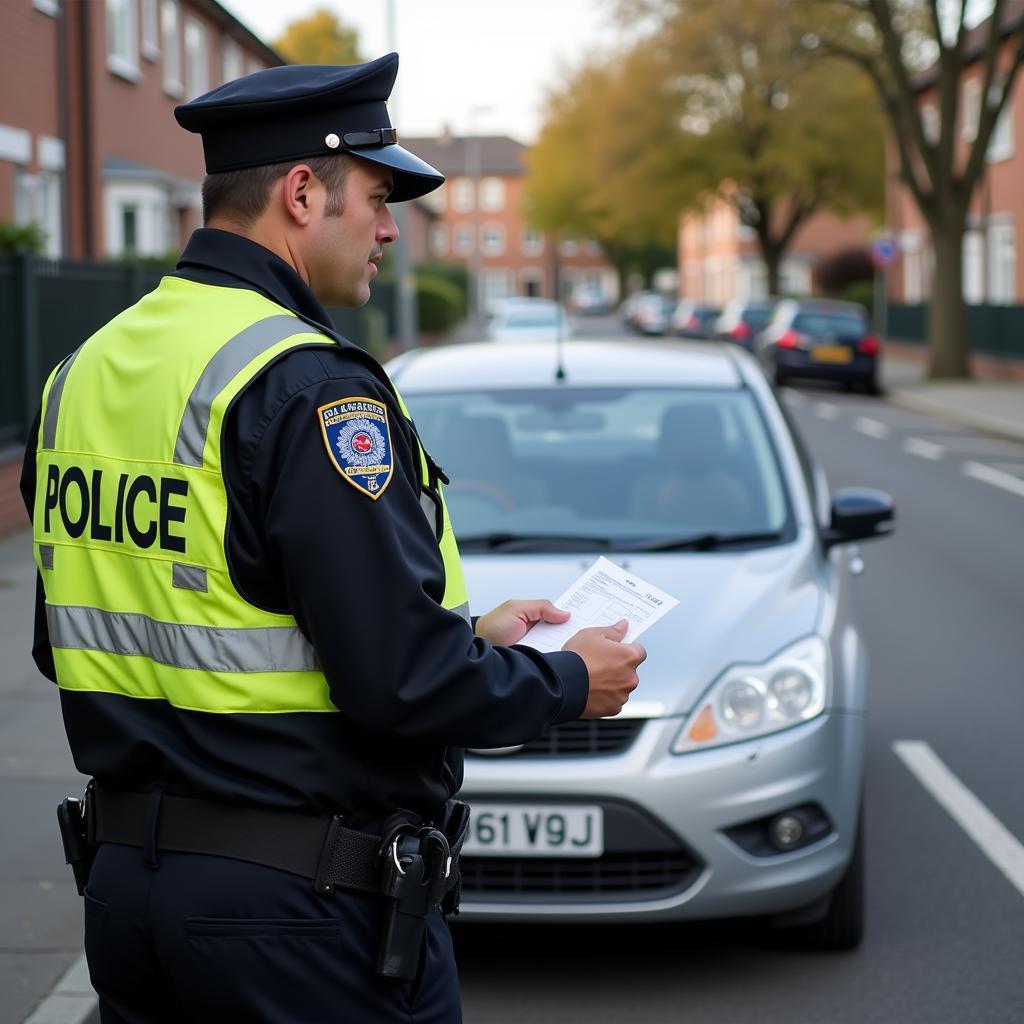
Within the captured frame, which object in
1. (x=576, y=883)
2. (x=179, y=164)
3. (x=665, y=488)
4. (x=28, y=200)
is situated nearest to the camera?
A: (x=576, y=883)

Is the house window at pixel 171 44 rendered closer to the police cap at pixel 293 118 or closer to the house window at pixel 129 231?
the house window at pixel 129 231

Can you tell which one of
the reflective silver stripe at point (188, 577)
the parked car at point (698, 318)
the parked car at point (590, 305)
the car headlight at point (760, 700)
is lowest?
the car headlight at point (760, 700)

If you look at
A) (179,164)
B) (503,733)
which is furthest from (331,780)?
(179,164)

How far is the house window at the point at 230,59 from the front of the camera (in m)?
33.6

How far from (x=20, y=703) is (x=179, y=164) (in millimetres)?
23789

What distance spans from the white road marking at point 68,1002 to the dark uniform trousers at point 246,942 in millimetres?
2140

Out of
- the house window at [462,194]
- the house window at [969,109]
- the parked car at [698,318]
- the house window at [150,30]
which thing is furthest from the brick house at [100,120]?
the house window at [462,194]

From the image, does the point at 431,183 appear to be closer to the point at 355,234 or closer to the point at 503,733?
the point at 355,234

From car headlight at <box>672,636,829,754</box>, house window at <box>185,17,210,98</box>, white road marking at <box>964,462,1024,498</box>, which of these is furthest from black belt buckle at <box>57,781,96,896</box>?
house window at <box>185,17,210,98</box>

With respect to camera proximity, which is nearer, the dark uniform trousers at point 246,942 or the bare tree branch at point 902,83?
the dark uniform trousers at point 246,942

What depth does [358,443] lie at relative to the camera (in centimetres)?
204

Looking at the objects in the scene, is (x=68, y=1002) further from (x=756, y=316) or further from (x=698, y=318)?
(x=698, y=318)

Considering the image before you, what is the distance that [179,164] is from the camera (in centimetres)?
3033

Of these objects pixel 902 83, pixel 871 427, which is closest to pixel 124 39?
pixel 871 427
